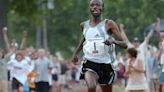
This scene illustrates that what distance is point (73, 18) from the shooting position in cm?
6347

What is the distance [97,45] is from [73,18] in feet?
170

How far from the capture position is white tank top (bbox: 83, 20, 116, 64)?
1160 centimetres

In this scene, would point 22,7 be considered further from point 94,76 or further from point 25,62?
point 94,76

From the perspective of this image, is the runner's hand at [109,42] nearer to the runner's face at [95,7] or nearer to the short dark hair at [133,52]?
the runner's face at [95,7]

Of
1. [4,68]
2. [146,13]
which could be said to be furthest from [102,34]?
[146,13]

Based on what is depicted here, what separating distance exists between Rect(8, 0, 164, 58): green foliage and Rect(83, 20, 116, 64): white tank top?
20814 millimetres

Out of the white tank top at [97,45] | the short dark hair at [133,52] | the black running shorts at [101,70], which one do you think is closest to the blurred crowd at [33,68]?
the short dark hair at [133,52]

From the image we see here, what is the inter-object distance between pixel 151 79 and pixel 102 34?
13.6 meters

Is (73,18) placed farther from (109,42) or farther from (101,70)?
(109,42)

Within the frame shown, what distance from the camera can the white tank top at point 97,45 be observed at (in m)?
11.6

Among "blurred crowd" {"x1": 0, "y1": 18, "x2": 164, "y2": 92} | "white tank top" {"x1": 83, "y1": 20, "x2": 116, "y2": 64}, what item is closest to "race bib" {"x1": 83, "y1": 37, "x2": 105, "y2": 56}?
"white tank top" {"x1": 83, "y1": 20, "x2": 116, "y2": 64}

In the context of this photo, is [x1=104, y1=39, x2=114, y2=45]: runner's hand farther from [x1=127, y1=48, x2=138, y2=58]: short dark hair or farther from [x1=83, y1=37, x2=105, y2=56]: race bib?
[x1=127, y1=48, x2=138, y2=58]: short dark hair

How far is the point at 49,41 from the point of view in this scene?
224 ft

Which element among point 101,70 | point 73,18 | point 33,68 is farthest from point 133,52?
point 73,18
